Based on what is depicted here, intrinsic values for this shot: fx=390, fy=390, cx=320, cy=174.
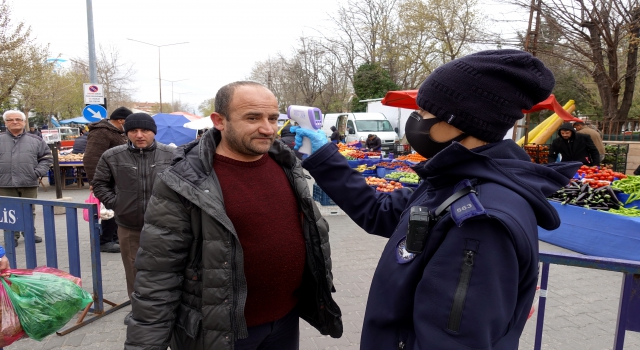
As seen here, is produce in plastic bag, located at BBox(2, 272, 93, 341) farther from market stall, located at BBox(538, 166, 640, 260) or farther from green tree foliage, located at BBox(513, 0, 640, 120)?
green tree foliage, located at BBox(513, 0, 640, 120)

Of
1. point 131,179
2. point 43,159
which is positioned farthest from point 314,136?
point 43,159

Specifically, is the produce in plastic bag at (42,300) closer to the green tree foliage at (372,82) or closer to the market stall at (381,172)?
the market stall at (381,172)

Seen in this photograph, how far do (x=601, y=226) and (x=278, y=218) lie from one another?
612cm

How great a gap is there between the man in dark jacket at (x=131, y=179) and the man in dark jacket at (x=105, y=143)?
54.0 inches

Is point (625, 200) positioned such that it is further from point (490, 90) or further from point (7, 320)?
point (7, 320)

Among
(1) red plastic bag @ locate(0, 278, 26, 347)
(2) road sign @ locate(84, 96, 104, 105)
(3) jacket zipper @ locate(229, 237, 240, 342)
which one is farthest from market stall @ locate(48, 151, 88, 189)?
(3) jacket zipper @ locate(229, 237, 240, 342)

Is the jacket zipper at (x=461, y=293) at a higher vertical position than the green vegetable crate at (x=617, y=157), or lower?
higher

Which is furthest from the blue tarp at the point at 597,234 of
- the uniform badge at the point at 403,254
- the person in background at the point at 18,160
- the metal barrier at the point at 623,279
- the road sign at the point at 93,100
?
the road sign at the point at 93,100

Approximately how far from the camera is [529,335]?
3.70 m

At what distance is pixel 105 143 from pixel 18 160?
1669mm

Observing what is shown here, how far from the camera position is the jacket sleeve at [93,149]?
544 centimetres

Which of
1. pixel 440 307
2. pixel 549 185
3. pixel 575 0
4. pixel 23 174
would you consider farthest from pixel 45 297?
pixel 575 0

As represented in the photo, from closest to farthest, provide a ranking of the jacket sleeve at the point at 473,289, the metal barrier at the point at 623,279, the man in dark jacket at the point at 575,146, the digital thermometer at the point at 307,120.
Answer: the jacket sleeve at the point at 473,289, the metal barrier at the point at 623,279, the digital thermometer at the point at 307,120, the man in dark jacket at the point at 575,146

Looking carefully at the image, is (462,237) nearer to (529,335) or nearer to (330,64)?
(529,335)
